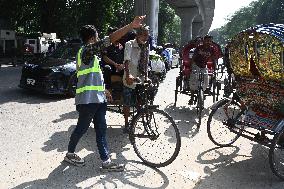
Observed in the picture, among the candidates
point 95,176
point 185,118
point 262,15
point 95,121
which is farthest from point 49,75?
point 262,15

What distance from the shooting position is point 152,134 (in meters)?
5.61

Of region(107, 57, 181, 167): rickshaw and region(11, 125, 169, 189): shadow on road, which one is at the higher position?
region(107, 57, 181, 167): rickshaw

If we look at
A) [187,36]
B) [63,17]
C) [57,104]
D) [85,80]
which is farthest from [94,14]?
[85,80]

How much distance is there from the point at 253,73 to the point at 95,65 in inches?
103

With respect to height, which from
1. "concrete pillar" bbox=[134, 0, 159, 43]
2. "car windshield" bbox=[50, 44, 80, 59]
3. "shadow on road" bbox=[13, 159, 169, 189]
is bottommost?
"shadow on road" bbox=[13, 159, 169, 189]

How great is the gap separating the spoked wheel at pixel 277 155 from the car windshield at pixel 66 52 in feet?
26.4

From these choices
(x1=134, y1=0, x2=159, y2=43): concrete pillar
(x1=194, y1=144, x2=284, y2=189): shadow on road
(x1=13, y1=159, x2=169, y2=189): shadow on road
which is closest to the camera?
(x1=13, y1=159, x2=169, y2=189): shadow on road

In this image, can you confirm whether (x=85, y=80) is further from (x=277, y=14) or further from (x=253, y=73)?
(x=277, y=14)

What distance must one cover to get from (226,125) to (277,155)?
1067mm

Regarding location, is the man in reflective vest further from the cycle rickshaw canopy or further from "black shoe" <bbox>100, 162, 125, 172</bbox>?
the cycle rickshaw canopy

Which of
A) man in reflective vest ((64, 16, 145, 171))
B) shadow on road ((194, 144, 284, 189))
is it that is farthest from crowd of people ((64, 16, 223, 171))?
shadow on road ((194, 144, 284, 189))

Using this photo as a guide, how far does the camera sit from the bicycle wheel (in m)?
5.33

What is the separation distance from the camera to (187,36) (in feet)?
182

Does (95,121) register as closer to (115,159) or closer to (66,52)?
(115,159)
